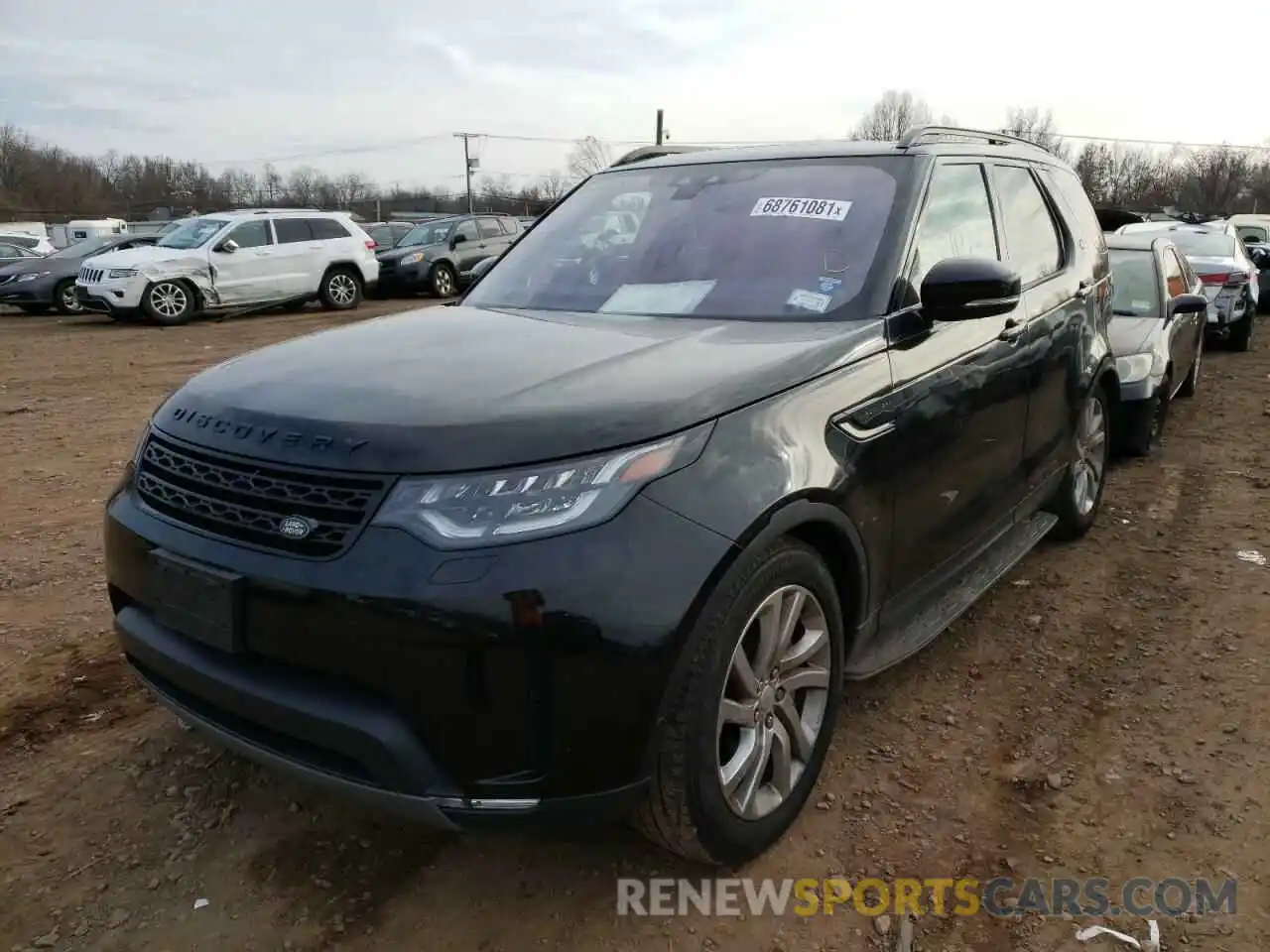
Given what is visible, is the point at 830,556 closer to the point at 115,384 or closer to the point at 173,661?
the point at 173,661

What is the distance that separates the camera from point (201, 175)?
86000 millimetres

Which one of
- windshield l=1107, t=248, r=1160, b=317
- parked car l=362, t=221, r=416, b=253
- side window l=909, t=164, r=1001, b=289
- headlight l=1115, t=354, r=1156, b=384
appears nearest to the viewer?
side window l=909, t=164, r=1001, b=289

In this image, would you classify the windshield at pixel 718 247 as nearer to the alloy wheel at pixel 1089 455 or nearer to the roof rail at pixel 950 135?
the roof rail at pixel 950 135

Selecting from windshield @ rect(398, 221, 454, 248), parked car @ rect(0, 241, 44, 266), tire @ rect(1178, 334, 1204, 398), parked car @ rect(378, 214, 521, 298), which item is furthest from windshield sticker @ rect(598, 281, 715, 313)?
parked car @ rect(0, 241, 44, 266)

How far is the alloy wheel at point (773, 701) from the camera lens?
2.32 meters

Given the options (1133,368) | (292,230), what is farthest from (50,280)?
(1133,368)

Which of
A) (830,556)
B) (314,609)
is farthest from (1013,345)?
(314,609)

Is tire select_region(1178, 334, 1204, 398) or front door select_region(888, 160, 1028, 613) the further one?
tire select_region(1178, 334, 1204, 398)

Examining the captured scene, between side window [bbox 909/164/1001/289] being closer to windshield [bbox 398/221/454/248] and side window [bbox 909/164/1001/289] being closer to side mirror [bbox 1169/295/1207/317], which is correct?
side mirror [bbox 1169/295/1207/317]

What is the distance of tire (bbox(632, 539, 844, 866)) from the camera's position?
6.89 ft

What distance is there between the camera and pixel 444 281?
19.5 meters

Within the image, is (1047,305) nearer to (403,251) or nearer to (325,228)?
(325,228)

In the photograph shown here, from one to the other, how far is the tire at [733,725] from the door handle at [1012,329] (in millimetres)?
1466

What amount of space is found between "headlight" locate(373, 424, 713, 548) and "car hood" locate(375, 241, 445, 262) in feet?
58.9
